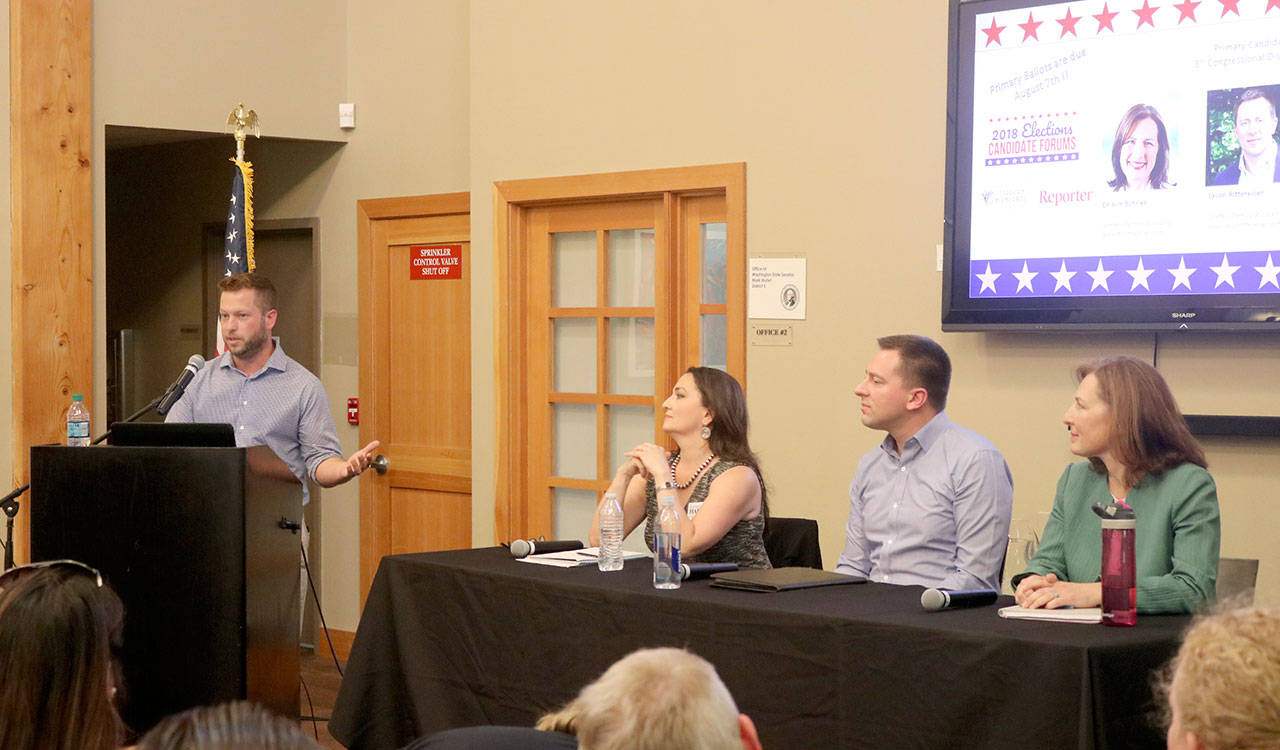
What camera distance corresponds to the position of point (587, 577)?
129 inches

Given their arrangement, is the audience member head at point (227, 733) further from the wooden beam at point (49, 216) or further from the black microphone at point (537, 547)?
the wooden beam at point (49, 216)

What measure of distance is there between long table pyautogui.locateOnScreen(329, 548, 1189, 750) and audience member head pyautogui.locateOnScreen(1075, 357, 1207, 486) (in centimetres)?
40

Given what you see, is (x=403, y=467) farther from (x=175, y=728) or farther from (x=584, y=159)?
(x=175, y=728)

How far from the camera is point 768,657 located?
2.80 meters

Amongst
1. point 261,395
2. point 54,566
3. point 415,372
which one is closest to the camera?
point 54,566

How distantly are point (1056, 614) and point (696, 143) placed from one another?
9.15 ft

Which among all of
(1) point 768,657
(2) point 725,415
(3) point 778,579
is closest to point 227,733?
(1) point 768,657

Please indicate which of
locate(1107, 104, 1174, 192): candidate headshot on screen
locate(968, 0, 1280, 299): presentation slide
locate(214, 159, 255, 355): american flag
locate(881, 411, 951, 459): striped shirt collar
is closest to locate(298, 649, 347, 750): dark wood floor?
locate(214, 159, 255, 355): american flag

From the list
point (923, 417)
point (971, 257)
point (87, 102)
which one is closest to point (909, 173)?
point (971, 257)

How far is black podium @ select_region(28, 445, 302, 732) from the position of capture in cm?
354

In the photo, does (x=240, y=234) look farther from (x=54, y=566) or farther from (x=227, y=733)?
(x=227, y=733)

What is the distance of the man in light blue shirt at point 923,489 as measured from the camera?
344 cm

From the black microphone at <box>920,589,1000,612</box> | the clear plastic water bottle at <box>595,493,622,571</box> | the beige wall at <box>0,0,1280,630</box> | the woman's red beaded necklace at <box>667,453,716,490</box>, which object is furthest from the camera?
the beige wall at <box>0,0,1280,630</box>

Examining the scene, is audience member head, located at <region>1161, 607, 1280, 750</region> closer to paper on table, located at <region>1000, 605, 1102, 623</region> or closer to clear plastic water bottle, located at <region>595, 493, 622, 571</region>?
paper on table, located at <region>1000, 605, 1102, 623</region>
